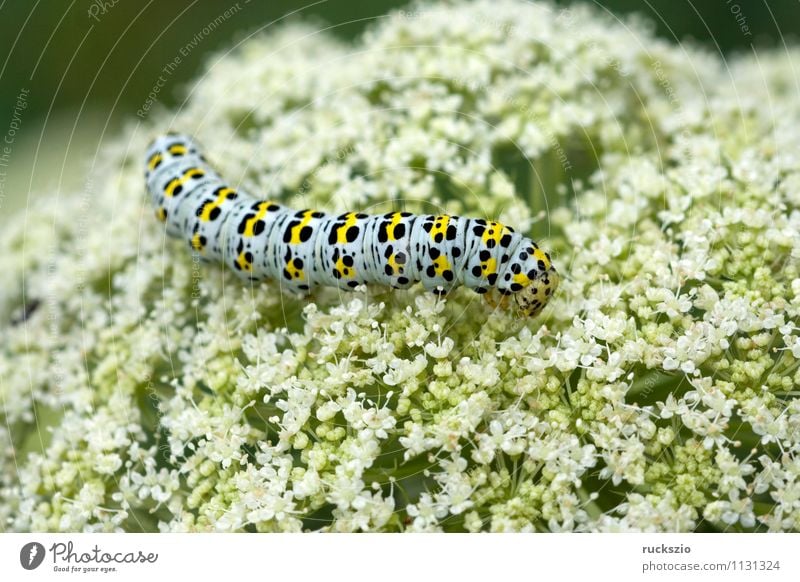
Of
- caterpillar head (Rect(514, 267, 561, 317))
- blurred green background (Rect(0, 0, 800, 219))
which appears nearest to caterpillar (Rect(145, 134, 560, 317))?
caterpillar head (Rect(514, 267, 561, 317))

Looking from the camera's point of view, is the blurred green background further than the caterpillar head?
Yes

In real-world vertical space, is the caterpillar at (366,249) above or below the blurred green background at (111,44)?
below

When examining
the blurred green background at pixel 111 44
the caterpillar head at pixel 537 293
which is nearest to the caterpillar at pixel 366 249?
the caterpillar head at pixel 537 293

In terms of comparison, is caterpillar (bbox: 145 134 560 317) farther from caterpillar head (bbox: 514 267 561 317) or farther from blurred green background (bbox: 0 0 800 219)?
blurred green background (bbox: 0 0 800 219)

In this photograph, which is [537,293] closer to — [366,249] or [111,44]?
[366,249]

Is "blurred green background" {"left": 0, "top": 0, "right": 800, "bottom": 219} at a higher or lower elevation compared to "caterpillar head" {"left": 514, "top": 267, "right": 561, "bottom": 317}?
higher

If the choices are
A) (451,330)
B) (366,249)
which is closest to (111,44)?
(366,249)

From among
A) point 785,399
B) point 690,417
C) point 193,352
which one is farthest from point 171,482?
point 785,399

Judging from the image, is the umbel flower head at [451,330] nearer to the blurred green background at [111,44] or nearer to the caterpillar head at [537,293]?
the caterpillar head at [537,293]
